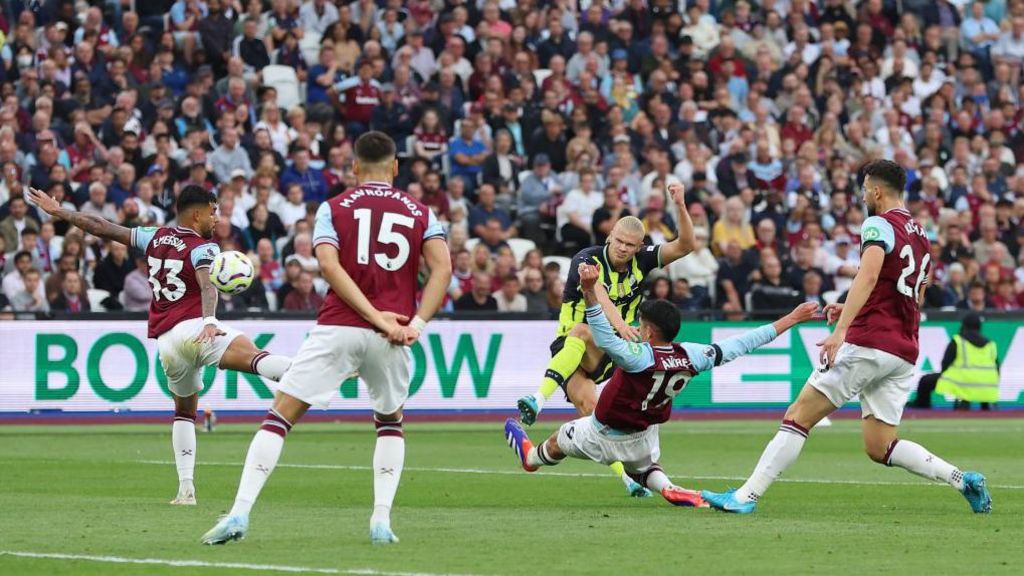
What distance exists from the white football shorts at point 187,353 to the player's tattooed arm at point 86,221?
799 mm

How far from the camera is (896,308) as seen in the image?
1138 cm

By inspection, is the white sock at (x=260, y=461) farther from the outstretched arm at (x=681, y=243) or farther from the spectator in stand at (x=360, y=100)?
the spectator in stand at (x=360, y=100)

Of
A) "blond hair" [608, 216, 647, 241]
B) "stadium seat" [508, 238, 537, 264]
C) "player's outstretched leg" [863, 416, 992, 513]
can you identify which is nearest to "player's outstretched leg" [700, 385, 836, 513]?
"player's outstretched leg" [863, 416, 992, 513]

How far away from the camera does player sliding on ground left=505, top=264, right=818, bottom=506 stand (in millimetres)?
11398

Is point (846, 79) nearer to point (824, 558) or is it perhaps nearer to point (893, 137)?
point (893, 137)

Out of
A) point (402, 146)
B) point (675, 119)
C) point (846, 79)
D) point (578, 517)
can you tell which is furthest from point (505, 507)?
point (846, 79)

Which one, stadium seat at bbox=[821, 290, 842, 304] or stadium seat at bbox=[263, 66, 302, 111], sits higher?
stadium seat at bbox=[263, 66, 302, 111]

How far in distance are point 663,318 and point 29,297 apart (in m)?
13.3

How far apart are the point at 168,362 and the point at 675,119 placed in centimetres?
1810

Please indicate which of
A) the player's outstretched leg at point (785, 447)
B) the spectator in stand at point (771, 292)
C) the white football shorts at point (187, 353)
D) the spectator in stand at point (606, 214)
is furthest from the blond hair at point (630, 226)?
the spectator in stand at point (606, 214)

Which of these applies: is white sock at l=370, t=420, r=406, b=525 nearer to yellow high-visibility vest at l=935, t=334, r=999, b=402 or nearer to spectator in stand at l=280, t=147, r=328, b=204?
yellow high-visibility vest at l=935, t=334, r=999, b=402

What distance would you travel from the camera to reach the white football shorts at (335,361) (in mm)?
9336

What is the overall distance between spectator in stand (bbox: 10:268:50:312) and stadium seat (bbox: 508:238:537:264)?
6.86 meters

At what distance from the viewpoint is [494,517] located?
441 inches
